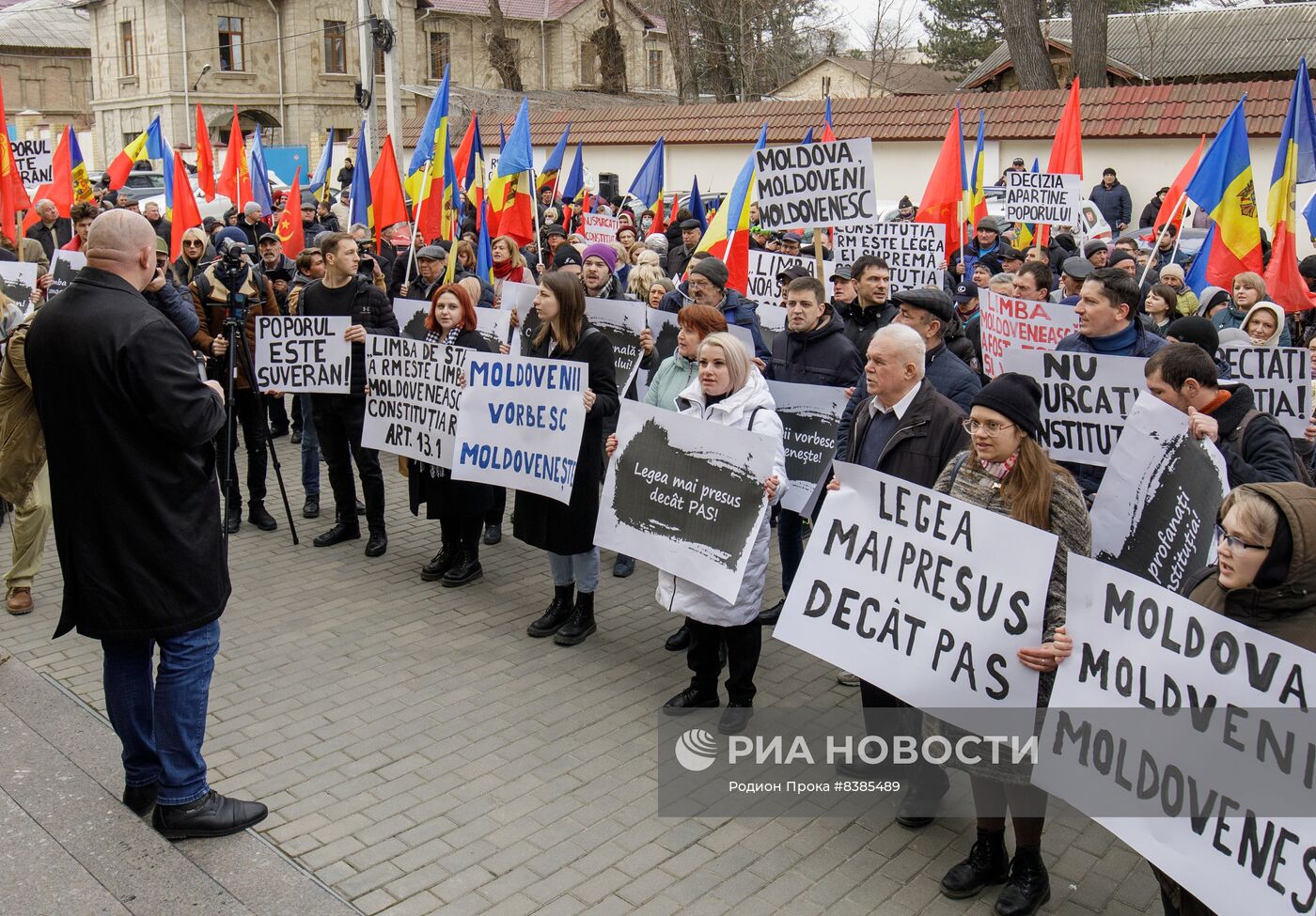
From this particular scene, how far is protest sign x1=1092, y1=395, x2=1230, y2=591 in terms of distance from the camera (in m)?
4.53

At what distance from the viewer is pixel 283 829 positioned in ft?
14.8

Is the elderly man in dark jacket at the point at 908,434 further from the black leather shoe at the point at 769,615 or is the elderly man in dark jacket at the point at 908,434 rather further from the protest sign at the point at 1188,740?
the black leather shoe at the point at 769,615

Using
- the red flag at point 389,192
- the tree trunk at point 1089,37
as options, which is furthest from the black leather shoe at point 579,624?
the tree trunk at point 1089,37

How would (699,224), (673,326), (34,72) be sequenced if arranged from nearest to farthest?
(673,326)
(699,224)
(34,72)

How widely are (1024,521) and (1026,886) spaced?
1.23 metres

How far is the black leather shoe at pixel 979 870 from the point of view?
Result: 13.6ft

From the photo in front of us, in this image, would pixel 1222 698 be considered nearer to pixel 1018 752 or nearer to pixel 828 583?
pixel 1018 752

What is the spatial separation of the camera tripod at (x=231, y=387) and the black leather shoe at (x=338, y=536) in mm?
180

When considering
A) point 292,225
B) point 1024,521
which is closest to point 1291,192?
point 1024,521

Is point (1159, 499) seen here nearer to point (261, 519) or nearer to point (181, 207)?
point (261, 519)

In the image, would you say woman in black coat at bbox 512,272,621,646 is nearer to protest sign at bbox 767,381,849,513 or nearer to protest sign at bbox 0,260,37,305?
protest sign at bbox 767,381,849,513

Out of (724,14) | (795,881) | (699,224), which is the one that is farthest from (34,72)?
(795,881)

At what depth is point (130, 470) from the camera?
4055 mm

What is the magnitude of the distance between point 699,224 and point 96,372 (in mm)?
11158
